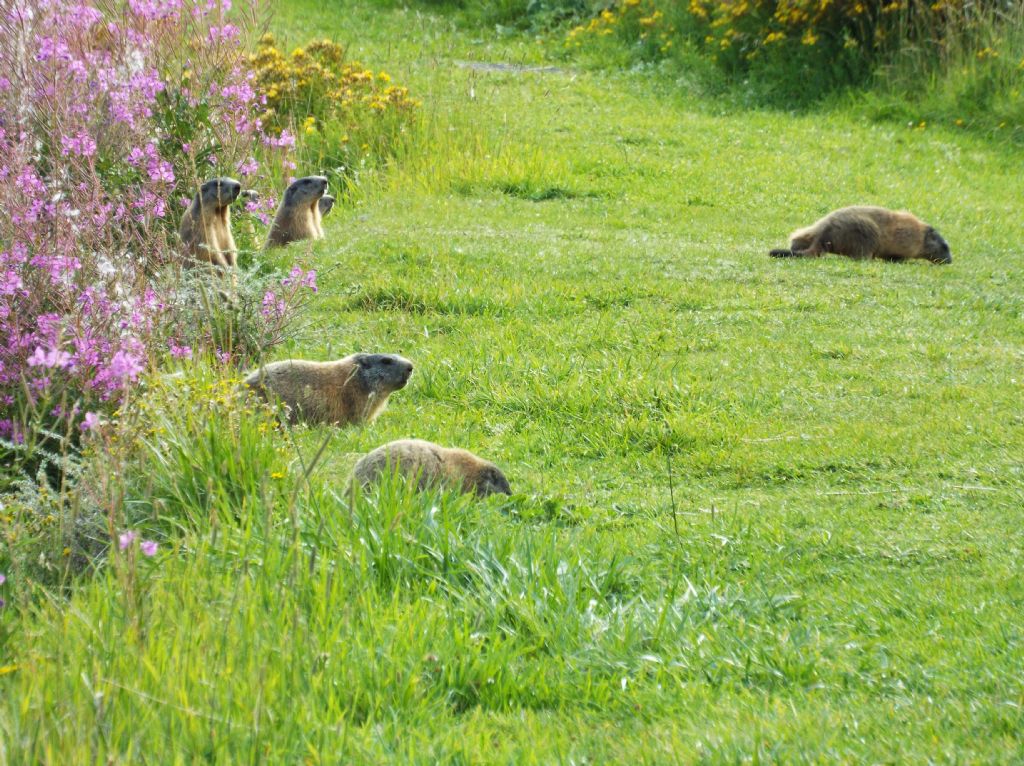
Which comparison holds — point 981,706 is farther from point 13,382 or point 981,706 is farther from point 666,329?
point 666,329

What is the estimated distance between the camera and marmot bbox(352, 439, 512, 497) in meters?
5.80

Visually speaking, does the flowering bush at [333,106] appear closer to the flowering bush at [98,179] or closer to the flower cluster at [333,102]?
the flower cluster at [333,102]

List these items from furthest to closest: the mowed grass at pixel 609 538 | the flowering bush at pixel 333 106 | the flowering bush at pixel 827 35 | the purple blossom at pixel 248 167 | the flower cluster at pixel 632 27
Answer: the flower cluster at pixel 632 27, the flowering bush at pixel 827 35, the flowering bush at pixel 333 106, the purple blossom at pixel 248 167, the mowed grass at pixel 609 538

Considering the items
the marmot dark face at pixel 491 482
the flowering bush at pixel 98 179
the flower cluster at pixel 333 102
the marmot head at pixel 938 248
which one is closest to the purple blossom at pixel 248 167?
the flowering bush at pixel 98 179

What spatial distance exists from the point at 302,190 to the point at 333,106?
4099 millimetres

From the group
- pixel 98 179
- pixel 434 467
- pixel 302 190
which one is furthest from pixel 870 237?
pixel 98 179

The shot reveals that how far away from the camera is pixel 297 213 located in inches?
449

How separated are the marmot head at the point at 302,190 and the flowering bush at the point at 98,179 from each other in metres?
0.36

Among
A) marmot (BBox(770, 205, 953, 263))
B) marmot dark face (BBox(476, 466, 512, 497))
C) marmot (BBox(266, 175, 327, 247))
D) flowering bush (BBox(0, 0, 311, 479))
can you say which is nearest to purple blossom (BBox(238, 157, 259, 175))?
flowering bush (BBox(0, 0, 311, 479))

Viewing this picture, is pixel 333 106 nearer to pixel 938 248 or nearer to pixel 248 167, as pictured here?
pixel 248 167

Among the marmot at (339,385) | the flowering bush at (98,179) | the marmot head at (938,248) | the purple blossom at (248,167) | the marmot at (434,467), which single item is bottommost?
the marmot head at (938,248)

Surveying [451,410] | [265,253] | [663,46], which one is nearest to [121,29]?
[265,253]

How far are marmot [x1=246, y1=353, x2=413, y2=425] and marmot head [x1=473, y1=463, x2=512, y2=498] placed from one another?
131 centimetres

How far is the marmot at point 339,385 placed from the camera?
7.07 metres
